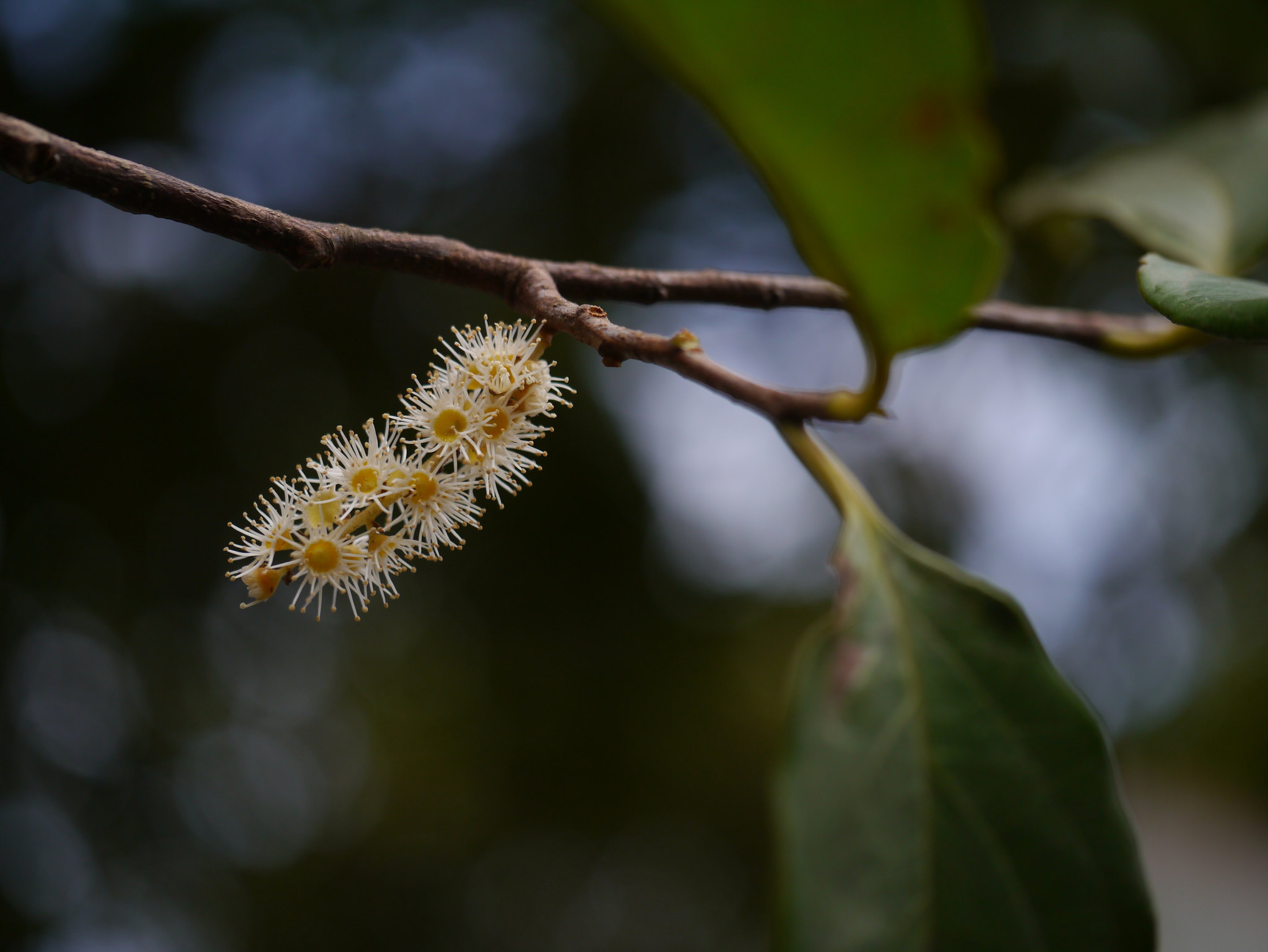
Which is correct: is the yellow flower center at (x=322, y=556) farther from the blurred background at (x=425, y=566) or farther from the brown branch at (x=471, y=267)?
the blurred background at (x=425, y=566)

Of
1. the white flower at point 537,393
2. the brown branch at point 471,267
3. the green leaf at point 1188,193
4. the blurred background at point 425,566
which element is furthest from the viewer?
the blurred background at point 425,566

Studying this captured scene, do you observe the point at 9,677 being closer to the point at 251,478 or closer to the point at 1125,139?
the point at 251,478

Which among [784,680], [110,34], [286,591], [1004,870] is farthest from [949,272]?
[110,34]

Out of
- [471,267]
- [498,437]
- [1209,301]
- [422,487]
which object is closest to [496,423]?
[498,437]

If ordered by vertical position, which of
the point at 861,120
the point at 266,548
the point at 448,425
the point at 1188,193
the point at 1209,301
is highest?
the point at 1188,193

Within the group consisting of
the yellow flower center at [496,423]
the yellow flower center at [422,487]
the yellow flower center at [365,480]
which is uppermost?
the yellow flower center at [496,423]

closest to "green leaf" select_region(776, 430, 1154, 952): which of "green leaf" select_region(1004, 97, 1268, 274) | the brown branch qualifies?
the brown branch

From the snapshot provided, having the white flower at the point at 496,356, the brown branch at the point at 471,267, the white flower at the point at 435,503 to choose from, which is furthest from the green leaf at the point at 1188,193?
the white flower at the point at 435,503

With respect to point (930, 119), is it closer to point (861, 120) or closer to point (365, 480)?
point (861, 120)
